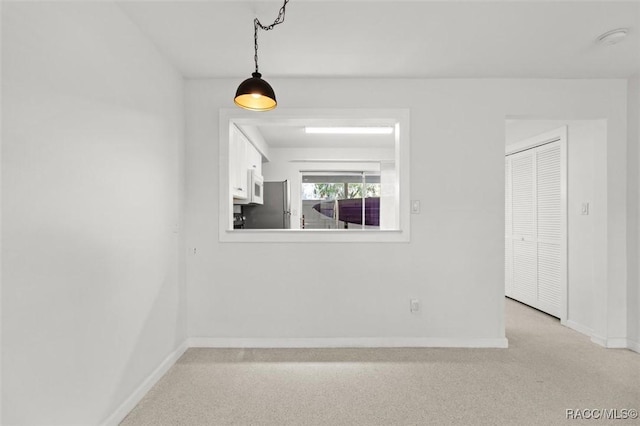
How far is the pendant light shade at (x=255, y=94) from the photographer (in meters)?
1.87

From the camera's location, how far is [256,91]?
1.86 m

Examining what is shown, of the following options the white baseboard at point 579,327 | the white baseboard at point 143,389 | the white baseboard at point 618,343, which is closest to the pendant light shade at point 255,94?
the white baseboard at point 143,389

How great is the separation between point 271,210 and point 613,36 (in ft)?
13.2

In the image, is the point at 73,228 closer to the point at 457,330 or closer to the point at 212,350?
the point at 212,350

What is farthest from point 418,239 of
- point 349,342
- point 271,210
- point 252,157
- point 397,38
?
point 271,210

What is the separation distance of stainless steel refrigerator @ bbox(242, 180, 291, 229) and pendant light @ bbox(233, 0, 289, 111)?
279 centimetres

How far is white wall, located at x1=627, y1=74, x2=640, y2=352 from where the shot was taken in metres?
2.80

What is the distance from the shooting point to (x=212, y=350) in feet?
9.31

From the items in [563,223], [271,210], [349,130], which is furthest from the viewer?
[271,210]

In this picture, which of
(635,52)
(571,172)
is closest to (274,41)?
(635,52)

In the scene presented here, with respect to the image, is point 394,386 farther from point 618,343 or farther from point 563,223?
point 563,223

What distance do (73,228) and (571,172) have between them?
4242 mm

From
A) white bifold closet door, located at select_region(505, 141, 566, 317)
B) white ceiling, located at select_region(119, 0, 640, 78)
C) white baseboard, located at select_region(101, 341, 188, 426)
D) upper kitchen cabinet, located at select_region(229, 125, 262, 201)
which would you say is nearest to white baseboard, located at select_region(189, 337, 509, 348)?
white baseboard, located at select_region(101, 341, 188, 426)

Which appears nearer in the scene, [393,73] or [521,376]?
[521,376]
